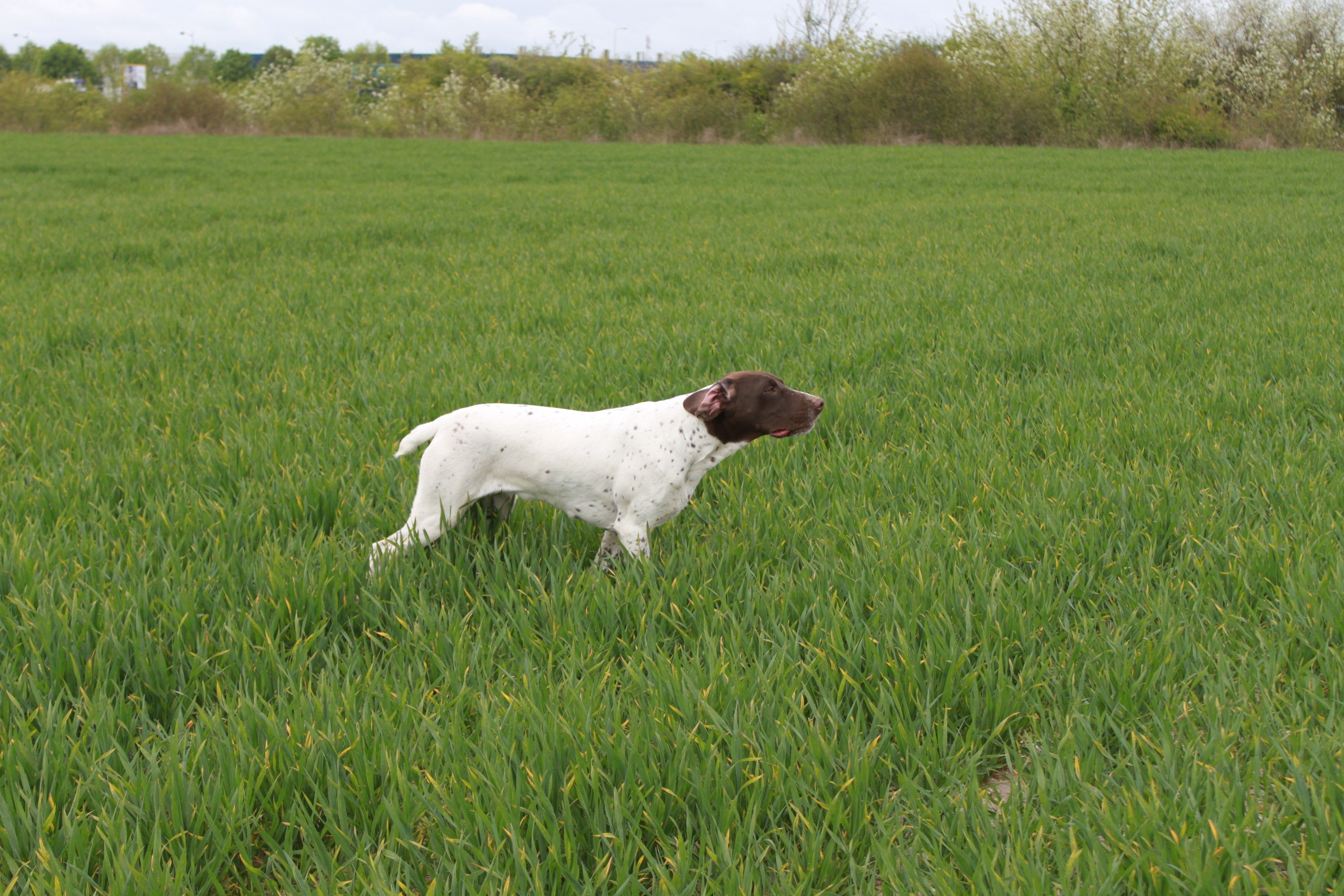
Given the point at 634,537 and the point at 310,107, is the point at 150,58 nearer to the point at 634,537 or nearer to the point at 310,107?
the point at 310,107

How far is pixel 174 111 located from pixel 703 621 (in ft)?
147

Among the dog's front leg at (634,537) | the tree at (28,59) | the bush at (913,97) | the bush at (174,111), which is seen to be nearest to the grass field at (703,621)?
the dog's front leg at (634,537)

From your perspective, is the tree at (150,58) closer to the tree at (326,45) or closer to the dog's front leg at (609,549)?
the tree at (326,45)

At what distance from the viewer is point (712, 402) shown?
8.93ft

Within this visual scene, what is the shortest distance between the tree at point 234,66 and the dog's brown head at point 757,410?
383ft

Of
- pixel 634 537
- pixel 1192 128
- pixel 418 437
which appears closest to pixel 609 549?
pixel 634 537

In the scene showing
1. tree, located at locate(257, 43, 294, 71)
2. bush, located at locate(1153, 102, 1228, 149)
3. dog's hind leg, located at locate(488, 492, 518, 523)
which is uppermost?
tree, located at locate(257, 43, 294, 71)

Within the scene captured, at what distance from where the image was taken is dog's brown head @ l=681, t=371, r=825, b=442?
2787 mm

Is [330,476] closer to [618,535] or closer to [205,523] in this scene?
[205,523]

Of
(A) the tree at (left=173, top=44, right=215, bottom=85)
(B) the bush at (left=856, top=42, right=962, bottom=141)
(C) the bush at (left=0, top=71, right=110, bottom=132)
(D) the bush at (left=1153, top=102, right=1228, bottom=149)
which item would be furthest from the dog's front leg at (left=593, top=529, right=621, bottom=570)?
(A) the tree at (left=173, top=44, right=215, bottom=85)

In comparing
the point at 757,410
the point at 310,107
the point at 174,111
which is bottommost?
the point at 757,410

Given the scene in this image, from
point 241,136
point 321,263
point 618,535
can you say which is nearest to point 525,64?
point 241,136

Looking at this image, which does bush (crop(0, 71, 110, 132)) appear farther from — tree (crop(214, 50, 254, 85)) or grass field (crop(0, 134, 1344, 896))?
tree (crop(214, 50, 254, 85))

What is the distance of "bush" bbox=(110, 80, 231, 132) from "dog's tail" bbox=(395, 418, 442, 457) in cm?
4281
